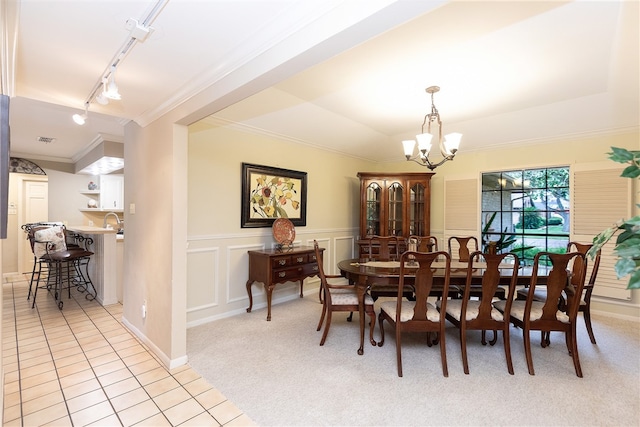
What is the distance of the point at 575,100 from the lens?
344 centimetres

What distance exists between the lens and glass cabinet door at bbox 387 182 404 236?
499 cm

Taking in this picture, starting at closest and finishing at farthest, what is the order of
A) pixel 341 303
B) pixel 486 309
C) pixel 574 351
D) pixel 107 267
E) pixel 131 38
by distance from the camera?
1. pixel 131 38
2. pixel 574 351
3. pixel 486 309
4. pixel 341 303
5. pixel 107 267

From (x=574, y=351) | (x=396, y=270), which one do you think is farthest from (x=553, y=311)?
(x=396, y=270)

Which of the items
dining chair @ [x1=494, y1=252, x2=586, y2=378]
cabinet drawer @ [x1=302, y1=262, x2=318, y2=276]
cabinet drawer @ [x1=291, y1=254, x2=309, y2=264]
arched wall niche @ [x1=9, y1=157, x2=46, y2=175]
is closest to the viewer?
dining chair @ [x1=494, y1=252, x2=586, y2=378]

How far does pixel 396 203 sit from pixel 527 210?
1.93 m

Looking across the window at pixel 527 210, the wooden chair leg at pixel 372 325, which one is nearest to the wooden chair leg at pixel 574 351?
the wooden chair leg at pixel 372 325

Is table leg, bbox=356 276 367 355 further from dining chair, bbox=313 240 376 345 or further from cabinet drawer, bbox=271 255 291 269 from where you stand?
cabinet drawer, bbox=271 255 291 269

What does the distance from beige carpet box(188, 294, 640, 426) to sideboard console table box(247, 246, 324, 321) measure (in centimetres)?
56

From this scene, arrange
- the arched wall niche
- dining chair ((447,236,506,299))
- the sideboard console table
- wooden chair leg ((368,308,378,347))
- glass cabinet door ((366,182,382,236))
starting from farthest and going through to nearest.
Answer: the arched wall niche → glass cabinet door ((366,182,382,236)) → the sideboard console table → dining chair ((447,236,506,299)) → wooden chair leg ((368,308,378,347))

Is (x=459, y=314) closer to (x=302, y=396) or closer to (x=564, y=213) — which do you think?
(x=302, y=396)

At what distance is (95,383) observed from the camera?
2203 millimetres

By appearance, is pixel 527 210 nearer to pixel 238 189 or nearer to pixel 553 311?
pixel 553 311

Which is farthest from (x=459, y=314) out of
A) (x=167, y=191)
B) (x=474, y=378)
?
(x=167, y=191)

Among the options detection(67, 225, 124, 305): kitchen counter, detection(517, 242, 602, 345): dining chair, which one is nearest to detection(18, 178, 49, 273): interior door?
detection(67, 225, 124, 305): kitchen counter
